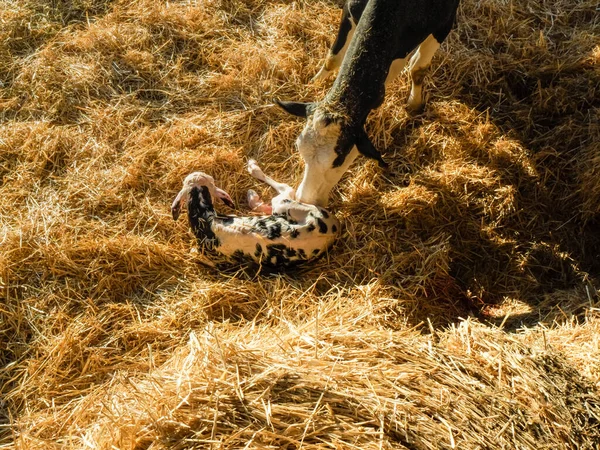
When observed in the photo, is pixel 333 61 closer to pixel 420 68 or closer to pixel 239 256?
pixel 420 68

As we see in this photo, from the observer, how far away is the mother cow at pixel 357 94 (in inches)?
139

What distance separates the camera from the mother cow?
3.53m

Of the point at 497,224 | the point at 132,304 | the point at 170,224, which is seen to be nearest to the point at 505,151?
the point at 497,224

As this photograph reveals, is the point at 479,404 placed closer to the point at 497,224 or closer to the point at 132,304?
the point at 497,224

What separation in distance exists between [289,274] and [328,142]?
954 mm

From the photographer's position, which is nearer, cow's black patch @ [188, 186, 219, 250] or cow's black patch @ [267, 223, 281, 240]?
cow's black patch @ [267, 223, 281, 240]

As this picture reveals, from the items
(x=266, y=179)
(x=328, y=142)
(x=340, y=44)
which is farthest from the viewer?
(x=340, y=44)

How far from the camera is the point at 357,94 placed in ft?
11.7

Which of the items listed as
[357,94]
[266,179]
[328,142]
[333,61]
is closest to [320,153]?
[328,142]

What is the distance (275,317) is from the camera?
3.45 m

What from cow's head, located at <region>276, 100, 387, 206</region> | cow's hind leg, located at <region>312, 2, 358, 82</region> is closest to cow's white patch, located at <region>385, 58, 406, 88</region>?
cow's hind leg, located at <region>312, 2, 358, 82</region>

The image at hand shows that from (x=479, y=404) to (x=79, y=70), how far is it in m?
4.32

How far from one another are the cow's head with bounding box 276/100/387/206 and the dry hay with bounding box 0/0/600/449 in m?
0.62

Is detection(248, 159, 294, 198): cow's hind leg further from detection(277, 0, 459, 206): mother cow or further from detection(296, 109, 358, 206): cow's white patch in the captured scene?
detection(296, 109, 358, 206): cow's white patch
